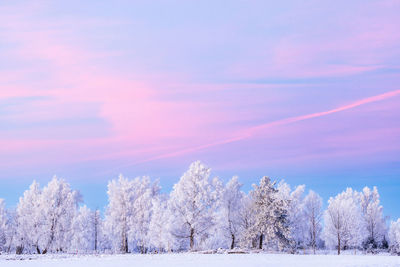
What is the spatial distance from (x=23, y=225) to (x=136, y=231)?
1913 cm

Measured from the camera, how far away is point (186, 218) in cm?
6769

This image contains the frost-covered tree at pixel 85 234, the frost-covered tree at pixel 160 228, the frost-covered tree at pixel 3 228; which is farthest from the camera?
the frost-covered tree at pixel 85 234

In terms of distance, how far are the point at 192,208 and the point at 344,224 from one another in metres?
39.6

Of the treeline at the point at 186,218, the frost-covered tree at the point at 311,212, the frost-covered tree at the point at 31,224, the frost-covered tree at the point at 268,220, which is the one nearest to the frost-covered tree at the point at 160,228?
the treeline at the point at 186,218

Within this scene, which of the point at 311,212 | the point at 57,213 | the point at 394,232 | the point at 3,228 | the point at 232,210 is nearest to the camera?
the point at 57,213

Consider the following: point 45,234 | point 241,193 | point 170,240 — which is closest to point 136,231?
point 170,240

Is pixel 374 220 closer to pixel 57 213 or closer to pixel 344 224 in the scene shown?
pixel 344 224

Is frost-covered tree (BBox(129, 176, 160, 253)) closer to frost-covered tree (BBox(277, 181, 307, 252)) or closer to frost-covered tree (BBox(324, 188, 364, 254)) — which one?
frost-covered tree (BBox(277, 181, 307, 252))

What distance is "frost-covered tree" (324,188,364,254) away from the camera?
9162 cm

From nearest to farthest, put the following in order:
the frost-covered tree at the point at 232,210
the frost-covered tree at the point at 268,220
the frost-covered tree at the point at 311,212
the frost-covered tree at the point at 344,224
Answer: the frost-covered tree at the point at 268,220 → the frost-covered tree at the point at 232,210 → the frost-covered tree at the point at 344,224 → the frost-covered tree at the point at 311,212

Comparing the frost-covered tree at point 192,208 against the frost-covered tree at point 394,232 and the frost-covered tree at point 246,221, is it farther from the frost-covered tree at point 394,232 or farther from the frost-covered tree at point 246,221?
the frost-covered tree at point 394,232

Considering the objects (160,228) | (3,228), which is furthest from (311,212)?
(3,228)

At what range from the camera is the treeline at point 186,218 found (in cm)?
6794

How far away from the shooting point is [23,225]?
75375 mm
